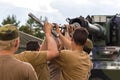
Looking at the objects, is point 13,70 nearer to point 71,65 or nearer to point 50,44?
point 50,44

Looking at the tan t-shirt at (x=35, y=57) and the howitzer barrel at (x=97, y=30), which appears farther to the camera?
the howitzer barrel at (x=97, y=30)

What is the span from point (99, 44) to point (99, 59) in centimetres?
127

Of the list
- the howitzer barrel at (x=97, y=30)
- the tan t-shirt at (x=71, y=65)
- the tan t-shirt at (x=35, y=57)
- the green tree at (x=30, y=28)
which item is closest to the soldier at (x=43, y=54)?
the tan t-shirt at (x=35, y=57)

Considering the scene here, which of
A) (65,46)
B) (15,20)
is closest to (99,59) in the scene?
(65,46)

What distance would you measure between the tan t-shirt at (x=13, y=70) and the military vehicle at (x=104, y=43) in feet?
13.9

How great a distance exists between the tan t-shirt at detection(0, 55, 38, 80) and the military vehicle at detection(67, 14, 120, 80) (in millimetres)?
4230

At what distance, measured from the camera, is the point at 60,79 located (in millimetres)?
6090

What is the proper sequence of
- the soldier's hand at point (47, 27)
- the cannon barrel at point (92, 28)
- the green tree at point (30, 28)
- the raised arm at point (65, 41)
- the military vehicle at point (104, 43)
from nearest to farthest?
the soldier's hand at point (47, 27)
the raised arm at point (65, 41)
the cannon barrel at point (92, 28)
the military vehicle at point (104, 43)
the green tree at point (30, 28)

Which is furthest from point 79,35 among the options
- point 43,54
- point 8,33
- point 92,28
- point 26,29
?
point 26,29

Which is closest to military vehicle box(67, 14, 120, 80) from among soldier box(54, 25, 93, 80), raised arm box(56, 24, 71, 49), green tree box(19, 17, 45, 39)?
raised arm box(56, 24, 71, 49)

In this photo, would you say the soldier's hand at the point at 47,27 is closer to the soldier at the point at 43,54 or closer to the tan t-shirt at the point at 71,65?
the soldier at the point at 43,54

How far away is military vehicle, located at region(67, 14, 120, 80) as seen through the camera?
1016cm

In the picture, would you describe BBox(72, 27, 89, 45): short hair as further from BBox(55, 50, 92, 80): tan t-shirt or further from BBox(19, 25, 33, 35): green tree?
BBox(19, 25, 33, 35): green tree

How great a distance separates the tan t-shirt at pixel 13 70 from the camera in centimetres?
468
